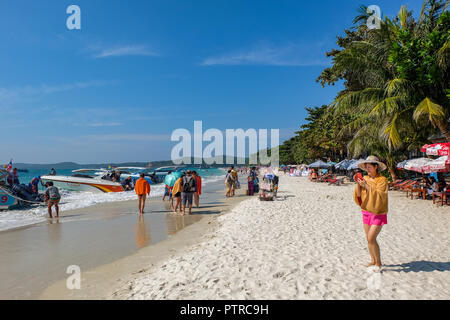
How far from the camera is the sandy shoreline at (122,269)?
4121mm

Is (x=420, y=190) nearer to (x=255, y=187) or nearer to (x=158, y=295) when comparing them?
(x=255, y=187)

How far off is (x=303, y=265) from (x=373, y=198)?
1528 mm

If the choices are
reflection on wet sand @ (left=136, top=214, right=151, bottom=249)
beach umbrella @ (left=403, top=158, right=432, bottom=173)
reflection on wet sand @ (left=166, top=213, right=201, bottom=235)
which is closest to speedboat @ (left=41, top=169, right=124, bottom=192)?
reflection on wet sand @ (left=166, top=213, right=201, bottom=235)

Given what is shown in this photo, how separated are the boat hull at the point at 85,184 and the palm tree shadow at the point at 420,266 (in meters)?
22.3

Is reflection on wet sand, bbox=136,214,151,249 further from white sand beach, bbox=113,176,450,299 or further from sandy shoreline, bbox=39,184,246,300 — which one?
white sand beach, bbox=113,176,450,299

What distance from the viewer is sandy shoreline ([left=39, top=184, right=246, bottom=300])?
412cm

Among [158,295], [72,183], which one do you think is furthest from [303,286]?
[72,183]

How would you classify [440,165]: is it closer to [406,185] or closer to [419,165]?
[419,165]

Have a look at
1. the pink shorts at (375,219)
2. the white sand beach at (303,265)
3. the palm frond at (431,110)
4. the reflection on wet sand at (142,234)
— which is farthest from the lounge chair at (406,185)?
the reflection on wet sand at (142,234)

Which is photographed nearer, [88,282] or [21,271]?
[88,282]

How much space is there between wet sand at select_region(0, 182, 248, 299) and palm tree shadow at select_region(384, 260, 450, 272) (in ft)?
14.4

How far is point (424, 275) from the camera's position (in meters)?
4.11
